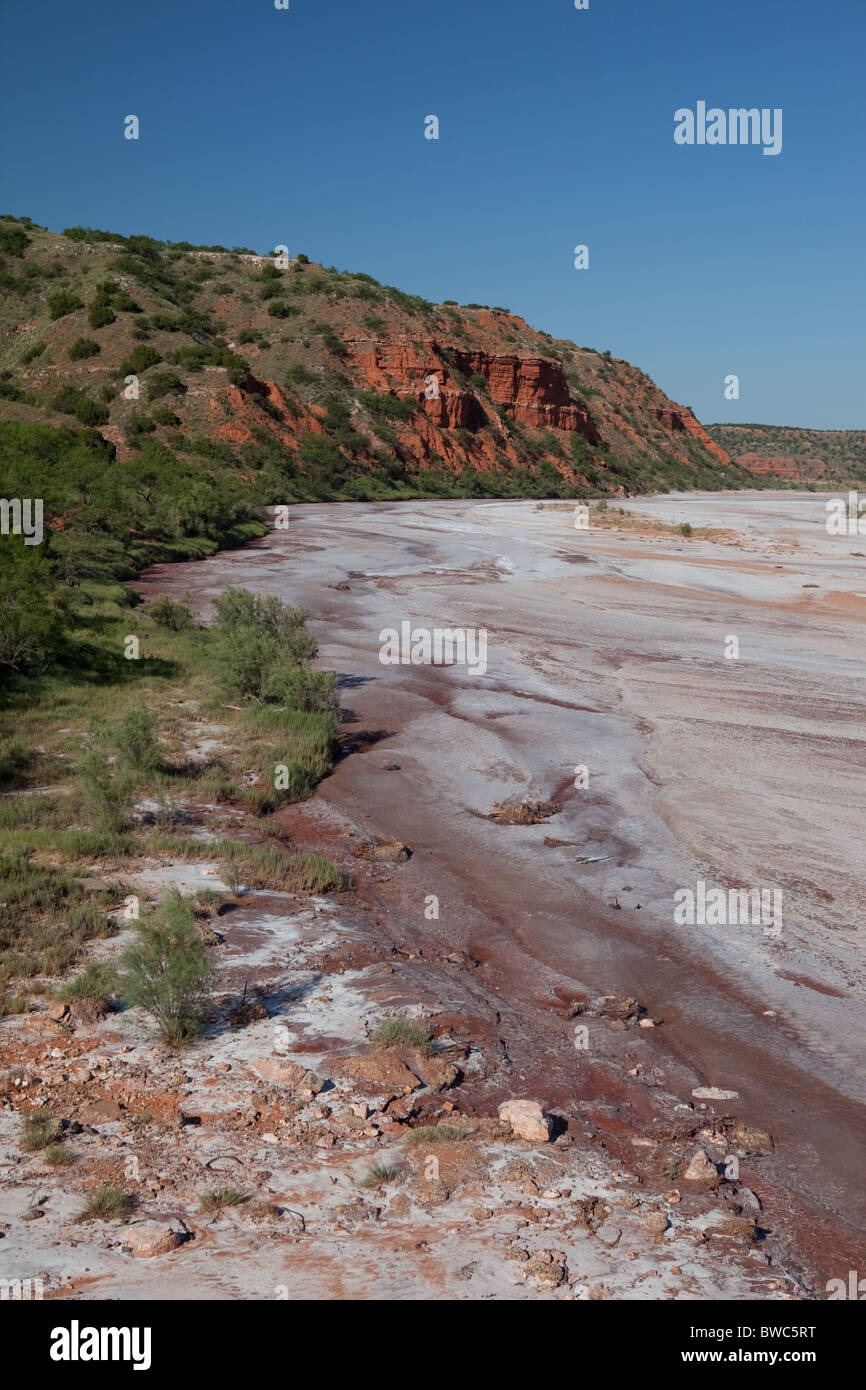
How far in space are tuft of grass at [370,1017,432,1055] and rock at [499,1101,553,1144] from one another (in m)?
0.68

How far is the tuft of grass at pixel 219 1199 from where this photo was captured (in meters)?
4.29

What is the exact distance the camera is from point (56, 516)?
24609 millimetres

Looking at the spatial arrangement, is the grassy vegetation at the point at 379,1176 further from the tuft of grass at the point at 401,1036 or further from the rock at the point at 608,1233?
the tuft of grass at the point at 401,1036

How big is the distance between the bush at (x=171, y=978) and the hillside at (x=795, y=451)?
122085 millimetres

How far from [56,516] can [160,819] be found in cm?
1772

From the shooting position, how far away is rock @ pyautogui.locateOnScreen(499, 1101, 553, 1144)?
5027 millimetres

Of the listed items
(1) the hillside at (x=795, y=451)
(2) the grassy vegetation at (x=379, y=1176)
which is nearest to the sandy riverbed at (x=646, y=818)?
(2) the grassy vegetation at (x=379, y=1176)

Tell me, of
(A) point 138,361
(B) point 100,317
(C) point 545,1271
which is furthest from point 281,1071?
(B) point 100,317

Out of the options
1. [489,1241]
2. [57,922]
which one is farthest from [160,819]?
[489,1241]

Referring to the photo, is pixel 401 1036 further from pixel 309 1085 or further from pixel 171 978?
pixel 171 978

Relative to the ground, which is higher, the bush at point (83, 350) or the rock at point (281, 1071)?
the bush at point (83, 350)

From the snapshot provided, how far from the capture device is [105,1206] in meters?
4.18

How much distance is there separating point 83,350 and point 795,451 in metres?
112
